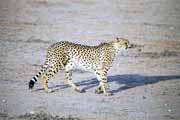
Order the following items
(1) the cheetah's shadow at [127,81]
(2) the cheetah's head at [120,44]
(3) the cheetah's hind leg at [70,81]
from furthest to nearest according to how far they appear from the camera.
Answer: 1. (1) the cheetah's shadow at [127,81]
2. (2) the cheetah's head at [120,44]
3. (3) the cheetah's hind leg at [70,81]

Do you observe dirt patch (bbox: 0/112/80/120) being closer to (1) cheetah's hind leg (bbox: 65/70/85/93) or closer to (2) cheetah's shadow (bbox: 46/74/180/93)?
(1) cheetah's hind leg (bbox: 65/70/85/93)

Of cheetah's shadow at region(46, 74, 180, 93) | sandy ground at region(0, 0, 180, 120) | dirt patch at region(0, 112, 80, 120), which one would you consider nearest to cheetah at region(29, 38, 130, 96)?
sandy ground at region(0, 0, 180, 120)

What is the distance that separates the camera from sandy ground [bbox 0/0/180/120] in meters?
→ 14.1

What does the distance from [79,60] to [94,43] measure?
6.62 metres

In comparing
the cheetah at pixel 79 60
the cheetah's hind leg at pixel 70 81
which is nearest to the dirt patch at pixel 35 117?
the cheetah at pixel 79 60

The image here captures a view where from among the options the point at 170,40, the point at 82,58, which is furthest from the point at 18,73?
the point at 170,40

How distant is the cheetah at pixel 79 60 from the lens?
1553 centimetres

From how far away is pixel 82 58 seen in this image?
51.7 ft

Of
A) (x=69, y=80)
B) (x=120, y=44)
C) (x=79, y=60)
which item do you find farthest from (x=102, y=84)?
(x=120, y=44)

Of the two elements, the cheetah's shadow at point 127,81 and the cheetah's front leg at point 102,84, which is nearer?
the cheetah's front leg at point 102,84

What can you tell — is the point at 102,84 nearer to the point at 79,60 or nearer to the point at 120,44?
the point at 79,60

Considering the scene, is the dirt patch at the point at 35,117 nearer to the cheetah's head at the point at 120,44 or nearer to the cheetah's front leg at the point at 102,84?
the cheetah's front leg at the point at 102,84

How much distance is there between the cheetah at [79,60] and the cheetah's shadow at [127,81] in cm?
47

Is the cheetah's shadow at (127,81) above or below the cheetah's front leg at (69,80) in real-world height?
below
